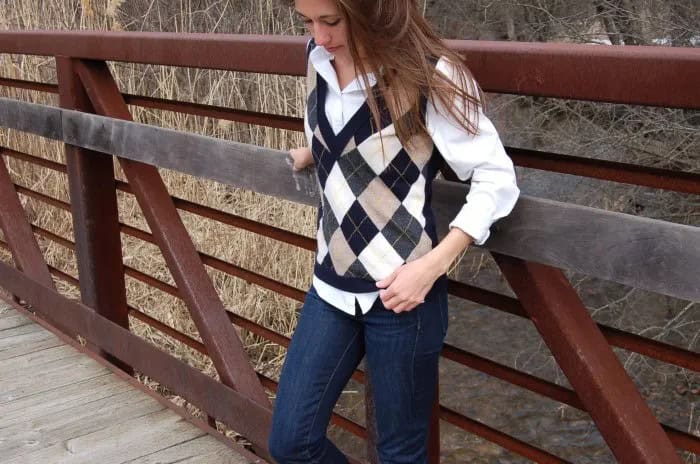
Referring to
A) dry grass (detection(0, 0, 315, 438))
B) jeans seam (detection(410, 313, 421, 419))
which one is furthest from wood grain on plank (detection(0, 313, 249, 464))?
dry grass (detection(0, 0, 315, 438))

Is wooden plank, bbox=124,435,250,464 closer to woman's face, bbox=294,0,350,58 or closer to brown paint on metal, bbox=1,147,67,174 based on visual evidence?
woman's face, bbox=294,0,350,58

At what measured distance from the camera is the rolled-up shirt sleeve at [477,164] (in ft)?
4.68

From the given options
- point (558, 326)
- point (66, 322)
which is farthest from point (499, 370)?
point (66, 322)

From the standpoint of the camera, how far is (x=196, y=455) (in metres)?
2.44

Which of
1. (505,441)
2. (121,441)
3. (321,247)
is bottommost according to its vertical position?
(121,441)

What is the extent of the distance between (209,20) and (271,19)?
0.59 m

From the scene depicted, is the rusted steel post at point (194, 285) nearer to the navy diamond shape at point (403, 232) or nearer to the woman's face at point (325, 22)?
the navy diamond shape at point (403, 232)

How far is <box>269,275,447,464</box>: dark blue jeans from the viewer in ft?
5.23

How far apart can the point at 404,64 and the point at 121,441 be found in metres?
1.50

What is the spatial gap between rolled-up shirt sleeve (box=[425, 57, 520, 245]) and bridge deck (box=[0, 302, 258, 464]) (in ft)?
3.96

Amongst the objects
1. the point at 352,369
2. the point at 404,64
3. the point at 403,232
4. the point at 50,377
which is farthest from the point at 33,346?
the point at 404,64

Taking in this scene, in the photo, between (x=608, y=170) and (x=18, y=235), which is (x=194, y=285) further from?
(x=18, y=235)

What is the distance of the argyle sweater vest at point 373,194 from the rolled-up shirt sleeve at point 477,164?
0.05 metres

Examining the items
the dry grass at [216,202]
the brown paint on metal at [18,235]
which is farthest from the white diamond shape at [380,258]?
the dry grass at [216,202]
